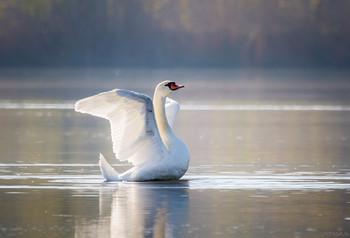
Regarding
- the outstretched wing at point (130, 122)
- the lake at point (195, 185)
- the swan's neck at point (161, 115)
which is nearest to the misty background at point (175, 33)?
the lake at point (195, 185)

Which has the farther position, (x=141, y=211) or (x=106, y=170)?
(x=106, y=170)

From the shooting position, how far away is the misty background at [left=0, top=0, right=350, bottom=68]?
101 meters

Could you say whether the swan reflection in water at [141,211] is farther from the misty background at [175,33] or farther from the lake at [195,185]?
the misty background at [175,33]

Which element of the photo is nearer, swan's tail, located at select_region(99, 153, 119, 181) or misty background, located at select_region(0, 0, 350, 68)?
swan's tail, located at select_region(99, 153, 119, 181)

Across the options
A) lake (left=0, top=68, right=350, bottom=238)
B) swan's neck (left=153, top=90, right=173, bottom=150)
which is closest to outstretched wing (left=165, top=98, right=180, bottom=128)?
lake (left=0, top=68, right=350, bottom=238)

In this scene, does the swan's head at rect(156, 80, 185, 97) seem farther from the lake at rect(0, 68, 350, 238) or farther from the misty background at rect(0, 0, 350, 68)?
the misty background at rect(0, 0, 350, 68)

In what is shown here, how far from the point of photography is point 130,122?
14547 millimetres

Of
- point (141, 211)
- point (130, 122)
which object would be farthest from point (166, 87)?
point (141, 211)

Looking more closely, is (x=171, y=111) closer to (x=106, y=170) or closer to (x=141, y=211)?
(x=106, y=170)

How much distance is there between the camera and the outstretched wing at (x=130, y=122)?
47.0ft

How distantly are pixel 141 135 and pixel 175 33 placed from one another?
93.1 m

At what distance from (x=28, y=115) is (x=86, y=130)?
15.6ft

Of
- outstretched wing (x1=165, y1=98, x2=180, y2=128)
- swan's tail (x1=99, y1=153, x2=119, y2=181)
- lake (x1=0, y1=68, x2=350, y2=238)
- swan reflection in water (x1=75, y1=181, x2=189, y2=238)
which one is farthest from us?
outstretched wing (x1=165, y1=98, x2=180, y2=128)

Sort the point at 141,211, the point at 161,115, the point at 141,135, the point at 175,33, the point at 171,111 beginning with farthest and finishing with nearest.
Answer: the point at 175,33 → the point at 171,111 → the point at 161,115 → the point at 141,135 → the point at 141,211
